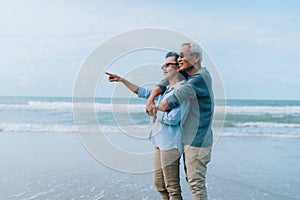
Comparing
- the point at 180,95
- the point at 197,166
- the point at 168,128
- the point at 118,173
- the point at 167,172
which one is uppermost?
the point at 180,95

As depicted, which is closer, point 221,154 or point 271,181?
point 271,181

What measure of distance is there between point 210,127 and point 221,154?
455 cm

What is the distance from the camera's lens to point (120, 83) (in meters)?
2.63

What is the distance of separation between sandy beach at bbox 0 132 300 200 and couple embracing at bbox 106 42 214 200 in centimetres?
165

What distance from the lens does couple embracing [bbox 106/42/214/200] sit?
2.29 meters

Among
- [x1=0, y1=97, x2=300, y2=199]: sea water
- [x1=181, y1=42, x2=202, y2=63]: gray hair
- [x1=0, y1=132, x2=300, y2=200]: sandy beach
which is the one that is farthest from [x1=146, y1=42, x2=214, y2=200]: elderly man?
[x1=0, y1=132, x2=300, y2=200]: sandy beach

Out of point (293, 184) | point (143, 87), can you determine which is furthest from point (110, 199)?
point (293, 184)

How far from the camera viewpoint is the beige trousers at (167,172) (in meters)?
2.45

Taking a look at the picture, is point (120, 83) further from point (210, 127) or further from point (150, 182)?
point (150, 182)

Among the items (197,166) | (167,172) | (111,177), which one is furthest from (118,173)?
(197,166)

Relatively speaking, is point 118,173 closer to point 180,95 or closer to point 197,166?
point 197,166

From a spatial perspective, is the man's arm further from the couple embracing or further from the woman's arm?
the woman's arm

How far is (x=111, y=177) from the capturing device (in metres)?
4.86

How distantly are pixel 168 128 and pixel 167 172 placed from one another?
1.07 ft
